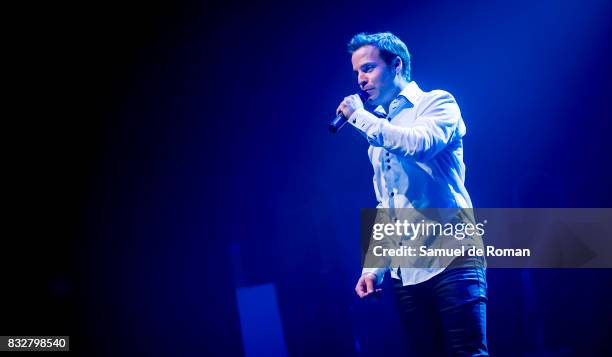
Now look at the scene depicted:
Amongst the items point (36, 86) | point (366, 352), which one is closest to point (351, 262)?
point (366, 352)

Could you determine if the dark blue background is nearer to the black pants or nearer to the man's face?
the man's face

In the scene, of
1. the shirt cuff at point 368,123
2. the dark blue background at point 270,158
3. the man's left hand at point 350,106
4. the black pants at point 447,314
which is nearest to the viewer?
the black pants at point 447,314

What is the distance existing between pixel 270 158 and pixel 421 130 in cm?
168

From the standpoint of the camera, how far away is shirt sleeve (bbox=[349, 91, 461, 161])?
1337mm

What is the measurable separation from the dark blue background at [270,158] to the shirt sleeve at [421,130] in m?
1.40

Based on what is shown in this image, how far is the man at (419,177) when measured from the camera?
1.29m

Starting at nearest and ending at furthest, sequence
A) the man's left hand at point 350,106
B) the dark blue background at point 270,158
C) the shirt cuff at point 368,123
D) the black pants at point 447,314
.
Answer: the black pants at point 447,314
the shirt cuff at point 368,123
the man's left hand at point 350,106
the dark blue background at point 270,158

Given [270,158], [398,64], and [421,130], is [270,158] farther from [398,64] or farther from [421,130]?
[421,130]

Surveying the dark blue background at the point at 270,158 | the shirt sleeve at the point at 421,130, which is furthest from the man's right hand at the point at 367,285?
the dark blue background at the point at 270,158

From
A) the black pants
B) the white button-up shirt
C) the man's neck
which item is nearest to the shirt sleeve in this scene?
the white button-up shirt

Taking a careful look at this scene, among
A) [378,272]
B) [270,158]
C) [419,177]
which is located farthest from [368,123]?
[270,158]

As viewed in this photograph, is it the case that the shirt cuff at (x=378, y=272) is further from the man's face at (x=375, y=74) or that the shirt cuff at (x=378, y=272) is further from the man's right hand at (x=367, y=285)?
the man's face at (x=375, y=74)

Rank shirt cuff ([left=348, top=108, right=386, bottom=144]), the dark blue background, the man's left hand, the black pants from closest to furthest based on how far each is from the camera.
A: the black pants, shirt cuff ([left=348, top=108, right=386, bottom=144]), the man's left hand, the dark blue background

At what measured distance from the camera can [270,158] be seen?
2949mm
